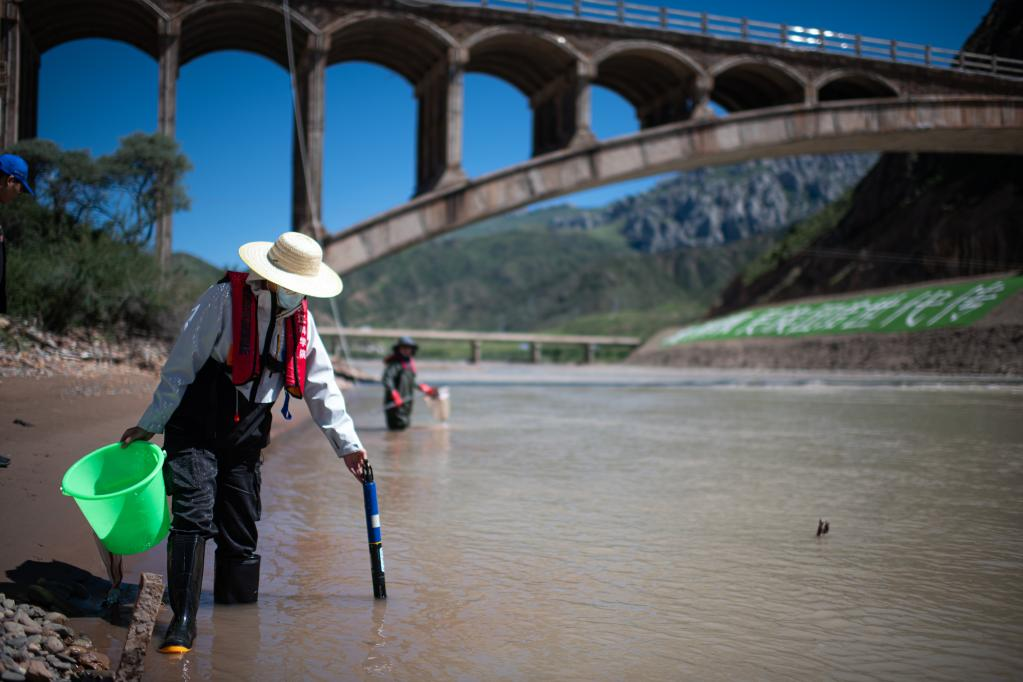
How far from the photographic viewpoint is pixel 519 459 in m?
9.15

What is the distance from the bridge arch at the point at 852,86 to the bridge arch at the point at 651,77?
4484 mm

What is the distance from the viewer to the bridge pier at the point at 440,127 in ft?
89.2

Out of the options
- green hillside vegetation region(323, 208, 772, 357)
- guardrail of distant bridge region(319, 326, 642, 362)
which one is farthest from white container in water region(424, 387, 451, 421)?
green hillside vegetation region(323, 208, 772, 357)

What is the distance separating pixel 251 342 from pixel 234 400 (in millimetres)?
262

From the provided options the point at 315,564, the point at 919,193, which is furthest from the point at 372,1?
the point at 919,193

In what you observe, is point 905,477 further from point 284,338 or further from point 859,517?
point 284,338

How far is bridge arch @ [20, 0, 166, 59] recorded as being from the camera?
74.0 ft

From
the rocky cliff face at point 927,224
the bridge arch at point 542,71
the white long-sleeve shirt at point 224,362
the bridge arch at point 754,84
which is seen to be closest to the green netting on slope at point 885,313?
the rocky cliff face at point 927,224

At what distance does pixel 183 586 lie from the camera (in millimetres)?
3459

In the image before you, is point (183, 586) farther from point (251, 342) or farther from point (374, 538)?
point (251, 342)

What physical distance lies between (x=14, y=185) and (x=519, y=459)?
5.75 meters

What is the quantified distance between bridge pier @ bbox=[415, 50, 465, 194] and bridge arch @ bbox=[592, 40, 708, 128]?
15.3ft

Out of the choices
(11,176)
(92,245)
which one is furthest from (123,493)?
(92,245)

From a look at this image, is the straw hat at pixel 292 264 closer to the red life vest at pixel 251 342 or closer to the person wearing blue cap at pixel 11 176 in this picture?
the red life vest at pixel 251 342
